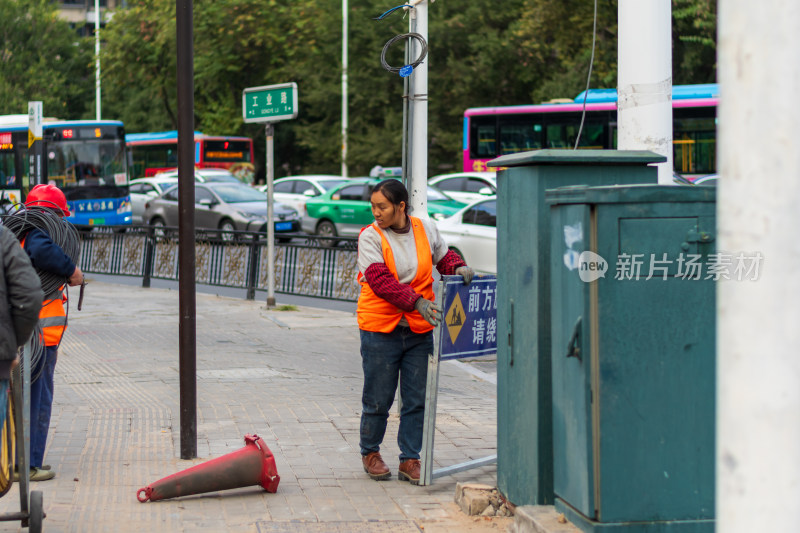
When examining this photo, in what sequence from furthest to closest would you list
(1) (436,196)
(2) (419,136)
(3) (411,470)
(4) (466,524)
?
1. (1) (436,196)
2. (2) (419,136)
3. (3) (411,470)
4. (4) (466,524)

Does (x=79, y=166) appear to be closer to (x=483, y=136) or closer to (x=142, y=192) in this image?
(x=142, y=192)

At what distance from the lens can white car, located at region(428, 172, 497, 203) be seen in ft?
82.8

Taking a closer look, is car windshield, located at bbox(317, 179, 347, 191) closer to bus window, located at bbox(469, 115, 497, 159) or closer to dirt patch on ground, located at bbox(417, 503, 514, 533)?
bus window, located at bbox(469, 115, 497, 159)

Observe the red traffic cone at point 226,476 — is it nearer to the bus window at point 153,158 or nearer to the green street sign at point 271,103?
the green street sign at point 271,103

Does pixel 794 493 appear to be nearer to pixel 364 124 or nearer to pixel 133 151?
pixel 364 124

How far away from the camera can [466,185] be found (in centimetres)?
2589

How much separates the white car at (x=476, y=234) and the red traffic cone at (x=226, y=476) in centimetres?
1140

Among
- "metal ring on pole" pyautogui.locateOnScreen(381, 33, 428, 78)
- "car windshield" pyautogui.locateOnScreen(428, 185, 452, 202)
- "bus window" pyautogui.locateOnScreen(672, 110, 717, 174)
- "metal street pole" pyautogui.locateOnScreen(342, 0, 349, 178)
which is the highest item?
"metal street pole" pyautogui.locateOnScreen(342, 0, 349, 178)

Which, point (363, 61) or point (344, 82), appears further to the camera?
point (363, 61)

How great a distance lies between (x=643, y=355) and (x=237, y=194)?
23934mm

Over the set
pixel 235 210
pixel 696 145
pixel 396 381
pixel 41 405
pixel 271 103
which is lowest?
pixel 41 405

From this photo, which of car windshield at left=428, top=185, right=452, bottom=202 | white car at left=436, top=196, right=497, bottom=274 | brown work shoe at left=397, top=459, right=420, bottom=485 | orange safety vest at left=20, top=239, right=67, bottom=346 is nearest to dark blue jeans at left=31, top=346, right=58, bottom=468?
orange safety vest at left=20, top=239, right=67, bottom=346

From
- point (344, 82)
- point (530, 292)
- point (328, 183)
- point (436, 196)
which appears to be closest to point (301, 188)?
point (328, 183)

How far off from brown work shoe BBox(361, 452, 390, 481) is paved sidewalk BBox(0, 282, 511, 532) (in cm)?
6
